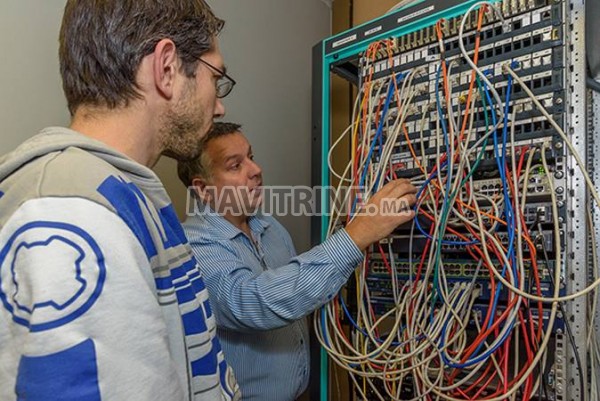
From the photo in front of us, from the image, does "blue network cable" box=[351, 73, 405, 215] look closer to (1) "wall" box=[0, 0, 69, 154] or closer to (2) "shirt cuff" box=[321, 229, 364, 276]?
(2) "shirt cuff" box=[321, 229, 364, 276]

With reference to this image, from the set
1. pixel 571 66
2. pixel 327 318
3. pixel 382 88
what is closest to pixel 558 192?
pixel 571 66

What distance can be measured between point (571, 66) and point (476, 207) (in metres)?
0.32

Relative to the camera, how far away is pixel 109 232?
1.45 feet

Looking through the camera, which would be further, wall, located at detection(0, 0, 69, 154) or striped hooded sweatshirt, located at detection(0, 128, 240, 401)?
wall, located at detection(0, 0, 69, 154)

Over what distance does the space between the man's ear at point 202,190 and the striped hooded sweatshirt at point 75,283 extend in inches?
30.0

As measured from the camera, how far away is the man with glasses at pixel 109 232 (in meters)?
0.40

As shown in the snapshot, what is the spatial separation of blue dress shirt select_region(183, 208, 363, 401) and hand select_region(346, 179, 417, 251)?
32 mm

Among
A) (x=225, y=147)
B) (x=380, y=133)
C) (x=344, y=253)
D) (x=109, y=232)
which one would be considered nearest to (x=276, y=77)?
(x=225, y=147)

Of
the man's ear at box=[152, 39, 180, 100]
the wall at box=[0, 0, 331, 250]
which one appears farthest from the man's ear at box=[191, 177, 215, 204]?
the man's ear at box=[152, 39, 180, 100]

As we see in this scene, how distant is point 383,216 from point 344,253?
0.12 meters

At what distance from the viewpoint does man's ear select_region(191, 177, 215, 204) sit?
128 cm

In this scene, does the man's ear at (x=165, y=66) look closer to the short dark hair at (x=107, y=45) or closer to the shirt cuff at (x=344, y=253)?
the short dark hair at (x=107, y=45)

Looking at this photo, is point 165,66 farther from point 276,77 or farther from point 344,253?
point 276,77

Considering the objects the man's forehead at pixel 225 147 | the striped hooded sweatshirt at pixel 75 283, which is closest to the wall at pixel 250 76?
the man's forehead at pixel 225 147
